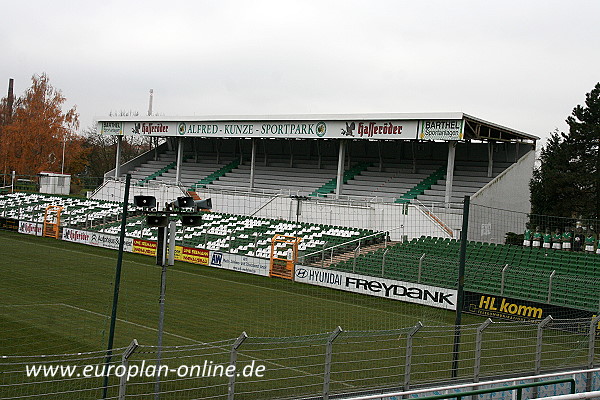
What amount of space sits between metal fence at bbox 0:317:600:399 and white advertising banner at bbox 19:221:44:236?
26758mm

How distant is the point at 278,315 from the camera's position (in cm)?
1900

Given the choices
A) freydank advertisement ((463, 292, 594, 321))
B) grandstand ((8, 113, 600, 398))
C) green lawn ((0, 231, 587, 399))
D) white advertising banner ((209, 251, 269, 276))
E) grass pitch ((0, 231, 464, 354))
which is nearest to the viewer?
green lawn ((0, 231, 587, 399))

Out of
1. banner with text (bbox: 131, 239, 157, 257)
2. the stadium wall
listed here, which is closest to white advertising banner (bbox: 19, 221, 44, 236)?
banner with text (bbox: 131, 239, 157, 257)

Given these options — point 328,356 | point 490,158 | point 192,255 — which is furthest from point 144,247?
point 328,356

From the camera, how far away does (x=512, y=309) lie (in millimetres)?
20469

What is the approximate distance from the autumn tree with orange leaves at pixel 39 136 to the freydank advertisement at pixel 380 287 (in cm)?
3966

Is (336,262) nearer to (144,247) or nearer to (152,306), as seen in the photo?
(152,306)

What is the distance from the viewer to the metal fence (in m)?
9.59

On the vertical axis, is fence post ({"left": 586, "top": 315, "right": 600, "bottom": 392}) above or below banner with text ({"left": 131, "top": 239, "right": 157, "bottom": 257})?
above

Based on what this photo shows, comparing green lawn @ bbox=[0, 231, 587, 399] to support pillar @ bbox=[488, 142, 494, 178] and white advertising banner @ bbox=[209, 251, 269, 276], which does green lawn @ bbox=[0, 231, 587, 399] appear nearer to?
white advertising banner @ bbox=[209, 251, 269, 276]

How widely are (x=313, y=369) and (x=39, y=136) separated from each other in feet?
177

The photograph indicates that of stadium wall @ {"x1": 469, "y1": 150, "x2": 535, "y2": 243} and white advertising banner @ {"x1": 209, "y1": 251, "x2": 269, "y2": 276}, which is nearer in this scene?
white advertising banner @ {"x1": 209, "y1": 251, "x2": 269, "y2": 276}

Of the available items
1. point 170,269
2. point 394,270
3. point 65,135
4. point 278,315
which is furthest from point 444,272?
point 65,135

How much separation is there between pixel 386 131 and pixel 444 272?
1225 centimetres
